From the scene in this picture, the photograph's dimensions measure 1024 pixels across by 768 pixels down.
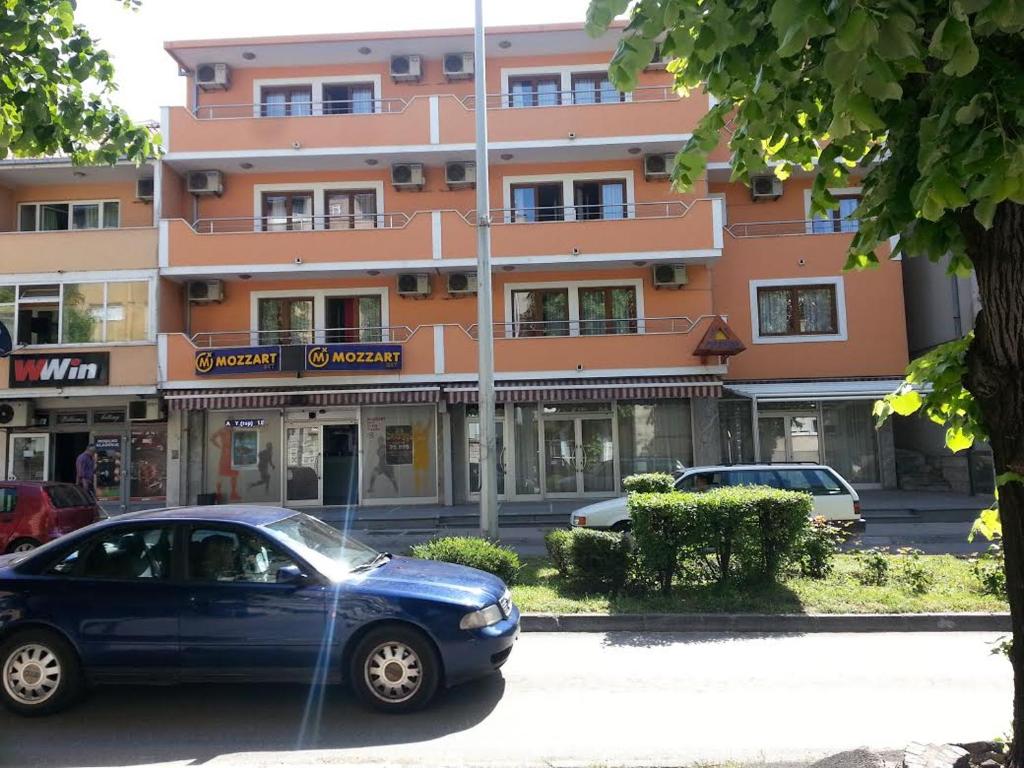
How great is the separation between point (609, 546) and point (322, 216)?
15.3 m

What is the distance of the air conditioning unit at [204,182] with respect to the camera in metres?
20.6

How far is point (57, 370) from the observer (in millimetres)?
18875

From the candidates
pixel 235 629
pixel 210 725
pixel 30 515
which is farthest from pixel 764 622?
pixel 30 515

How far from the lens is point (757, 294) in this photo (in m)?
21.1

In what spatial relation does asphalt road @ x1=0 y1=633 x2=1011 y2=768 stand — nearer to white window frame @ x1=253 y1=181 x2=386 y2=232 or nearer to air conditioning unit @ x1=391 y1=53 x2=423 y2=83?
white window frame @ x1=253 y1=181 x2=386 y2=232

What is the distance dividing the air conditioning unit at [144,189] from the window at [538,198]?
10.6 meters

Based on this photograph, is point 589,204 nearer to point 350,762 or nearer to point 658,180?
point 658,180

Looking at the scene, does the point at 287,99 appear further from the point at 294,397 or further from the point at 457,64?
the point at 294,397

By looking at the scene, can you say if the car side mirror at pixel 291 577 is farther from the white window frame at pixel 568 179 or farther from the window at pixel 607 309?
the white window frame at pixel 568 179

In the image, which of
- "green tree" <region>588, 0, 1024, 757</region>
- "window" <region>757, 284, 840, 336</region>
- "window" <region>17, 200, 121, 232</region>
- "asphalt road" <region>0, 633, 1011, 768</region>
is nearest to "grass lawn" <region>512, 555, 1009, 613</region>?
"asphalt road" <region>0, 633, 1011, 768</region>

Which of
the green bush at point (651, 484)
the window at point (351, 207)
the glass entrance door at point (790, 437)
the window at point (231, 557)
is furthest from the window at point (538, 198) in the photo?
the window at point (231, 557)

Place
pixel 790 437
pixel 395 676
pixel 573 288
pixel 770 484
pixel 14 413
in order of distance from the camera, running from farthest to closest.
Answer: pixel 790 437 < pixel 573 288 < pixel 14 413 < pixel 770 484 < pixel 395 676

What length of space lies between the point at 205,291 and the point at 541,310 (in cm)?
961

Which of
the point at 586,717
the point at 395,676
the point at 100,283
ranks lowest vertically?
the point at 586,717
